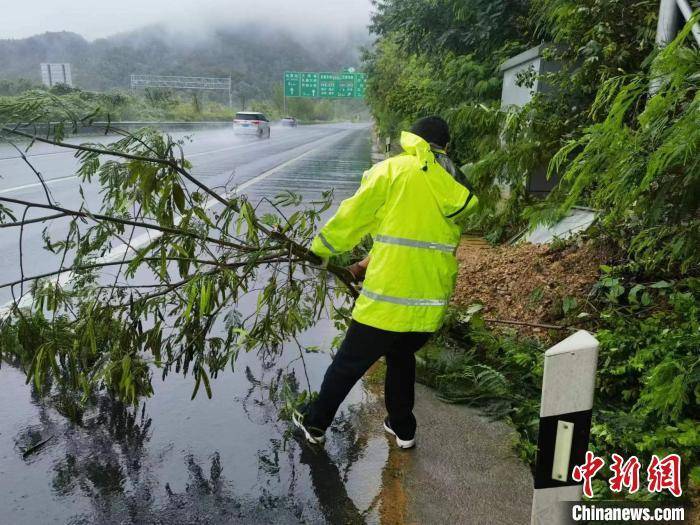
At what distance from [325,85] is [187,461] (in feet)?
191

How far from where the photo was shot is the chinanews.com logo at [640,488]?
258 cm

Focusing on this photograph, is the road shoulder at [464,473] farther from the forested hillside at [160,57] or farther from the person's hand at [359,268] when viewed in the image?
the forested hillside at [160,57]

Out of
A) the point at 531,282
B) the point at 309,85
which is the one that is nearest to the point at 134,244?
the point at 531,282

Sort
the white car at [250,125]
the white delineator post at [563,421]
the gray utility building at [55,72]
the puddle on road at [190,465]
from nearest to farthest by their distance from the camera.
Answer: the white delineator post at [563,421], the puddle on road at [190,465], the gray utility building at [55,72], the white car at [250,125]

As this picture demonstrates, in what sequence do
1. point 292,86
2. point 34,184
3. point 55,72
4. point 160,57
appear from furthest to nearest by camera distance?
point 160,57 < point 292,86 < point 55,72 < point 34,184

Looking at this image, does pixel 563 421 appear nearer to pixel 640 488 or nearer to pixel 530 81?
pixel 640 488

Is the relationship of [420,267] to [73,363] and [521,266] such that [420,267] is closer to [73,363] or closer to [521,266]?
[73,363]

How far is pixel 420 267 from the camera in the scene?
112 inches

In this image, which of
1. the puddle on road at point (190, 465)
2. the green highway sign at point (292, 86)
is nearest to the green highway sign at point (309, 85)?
the green highway sign at point (292, 86)

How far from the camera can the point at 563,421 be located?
5.87ft

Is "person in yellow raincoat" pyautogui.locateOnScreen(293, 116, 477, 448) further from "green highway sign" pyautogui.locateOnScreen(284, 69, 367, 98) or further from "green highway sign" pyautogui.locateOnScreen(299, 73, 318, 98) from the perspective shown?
"green highway sign" pyautogui.locateOnScreen(299, 73, 318, 98)

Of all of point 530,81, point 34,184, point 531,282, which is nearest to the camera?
point 531,282

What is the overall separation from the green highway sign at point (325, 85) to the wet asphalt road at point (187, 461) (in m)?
56.1

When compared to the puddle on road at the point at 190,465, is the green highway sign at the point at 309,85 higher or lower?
higher
